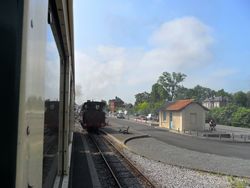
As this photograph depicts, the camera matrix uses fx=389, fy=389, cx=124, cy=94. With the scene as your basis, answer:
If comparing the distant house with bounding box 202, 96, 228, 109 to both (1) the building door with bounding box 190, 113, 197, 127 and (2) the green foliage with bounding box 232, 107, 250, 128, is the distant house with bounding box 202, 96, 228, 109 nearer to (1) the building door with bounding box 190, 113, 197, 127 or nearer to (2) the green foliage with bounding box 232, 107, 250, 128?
(2) the green foliage with bounding box 232, 107, 250, 128

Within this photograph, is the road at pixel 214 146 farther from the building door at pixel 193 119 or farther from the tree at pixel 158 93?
the tree at pixel 158 93

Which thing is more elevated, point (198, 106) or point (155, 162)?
point (198, 106)

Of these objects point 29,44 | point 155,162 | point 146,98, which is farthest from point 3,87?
point 146,98

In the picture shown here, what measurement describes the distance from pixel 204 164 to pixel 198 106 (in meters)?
29.5

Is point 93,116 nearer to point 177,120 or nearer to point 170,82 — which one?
point 177,120

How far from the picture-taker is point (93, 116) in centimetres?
3853

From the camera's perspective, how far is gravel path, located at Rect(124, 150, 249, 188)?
41.6ft

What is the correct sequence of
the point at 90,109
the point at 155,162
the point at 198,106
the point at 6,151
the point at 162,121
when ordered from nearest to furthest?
the point at 6,151, the point at 155,162, the point at 90,109, the point at 198,106, the point at 162,121

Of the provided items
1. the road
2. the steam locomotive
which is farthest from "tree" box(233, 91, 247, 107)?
the road

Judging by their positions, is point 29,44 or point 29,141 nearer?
point 29,44

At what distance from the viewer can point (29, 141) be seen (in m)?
1.26

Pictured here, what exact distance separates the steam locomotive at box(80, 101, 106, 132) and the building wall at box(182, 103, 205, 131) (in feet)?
36.2

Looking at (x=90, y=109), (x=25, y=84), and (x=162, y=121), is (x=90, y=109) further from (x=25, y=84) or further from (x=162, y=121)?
(x=25, y=84)

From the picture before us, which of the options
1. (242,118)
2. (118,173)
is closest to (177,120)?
(242,118)
